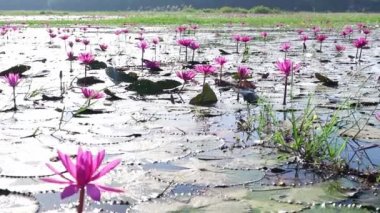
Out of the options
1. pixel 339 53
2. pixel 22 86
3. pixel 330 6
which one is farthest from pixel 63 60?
pixel 330 6

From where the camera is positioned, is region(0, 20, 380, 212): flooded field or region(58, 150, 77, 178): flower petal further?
region(0, 20, 380, 212): flooded field

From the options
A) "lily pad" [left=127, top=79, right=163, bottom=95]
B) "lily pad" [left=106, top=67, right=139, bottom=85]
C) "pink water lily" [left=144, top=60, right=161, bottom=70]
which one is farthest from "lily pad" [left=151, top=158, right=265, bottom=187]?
"pink water lily" [left=144, top=60, right=161, bottom=70]

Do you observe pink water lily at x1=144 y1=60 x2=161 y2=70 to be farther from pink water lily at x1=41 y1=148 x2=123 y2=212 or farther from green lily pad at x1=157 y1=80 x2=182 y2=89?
pink water lily at x1=41 y1=148 x2=123 y2=212

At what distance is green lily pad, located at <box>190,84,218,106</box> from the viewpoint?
448 cm

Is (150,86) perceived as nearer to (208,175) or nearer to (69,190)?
(208,175)

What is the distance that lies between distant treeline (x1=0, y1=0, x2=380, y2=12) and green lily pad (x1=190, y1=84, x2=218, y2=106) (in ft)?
183

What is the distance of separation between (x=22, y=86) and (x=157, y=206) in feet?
12.7

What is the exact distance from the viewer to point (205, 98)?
14.9 ft

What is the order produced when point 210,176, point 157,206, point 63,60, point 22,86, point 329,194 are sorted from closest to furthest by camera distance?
1. point 157,206
2. point 329,194
3. point 210,176
4. point 22,86
5. point 63,60

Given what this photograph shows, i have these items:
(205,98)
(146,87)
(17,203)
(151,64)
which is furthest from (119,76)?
(17,203)

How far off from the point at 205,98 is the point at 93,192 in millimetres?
3393

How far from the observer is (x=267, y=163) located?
2.81 meters

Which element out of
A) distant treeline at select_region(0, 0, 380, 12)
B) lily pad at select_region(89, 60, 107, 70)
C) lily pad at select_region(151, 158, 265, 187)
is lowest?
distant treeline at select_region(0, 0, 380, 12)

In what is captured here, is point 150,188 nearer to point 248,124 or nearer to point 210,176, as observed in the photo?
point 210,176
